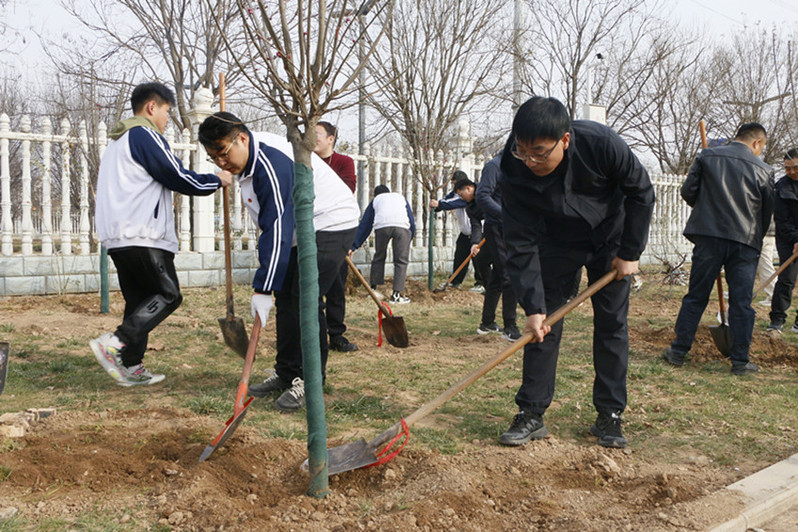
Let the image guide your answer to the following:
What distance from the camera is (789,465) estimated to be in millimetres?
3197

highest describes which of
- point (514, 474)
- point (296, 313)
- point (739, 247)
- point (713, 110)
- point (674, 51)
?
point (674, 51)

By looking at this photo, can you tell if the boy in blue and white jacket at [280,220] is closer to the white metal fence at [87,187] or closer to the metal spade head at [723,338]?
the metal spade head at [723,338]

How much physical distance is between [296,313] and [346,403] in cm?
65

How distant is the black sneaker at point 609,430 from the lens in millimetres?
3525

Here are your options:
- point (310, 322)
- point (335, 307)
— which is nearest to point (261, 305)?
point (310, 322)

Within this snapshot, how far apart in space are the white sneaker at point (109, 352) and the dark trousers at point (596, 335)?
2.51 meters

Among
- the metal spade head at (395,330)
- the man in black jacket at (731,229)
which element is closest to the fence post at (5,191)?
the metal spade head at (395,330)

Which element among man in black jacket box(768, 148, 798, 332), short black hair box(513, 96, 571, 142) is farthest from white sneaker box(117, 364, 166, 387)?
man in black jacket box(768, 148, 798, 332)

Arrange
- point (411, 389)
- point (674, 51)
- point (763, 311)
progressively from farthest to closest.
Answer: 1. point (674, 51)
2. point (763, 311)
3. point (411, 389)

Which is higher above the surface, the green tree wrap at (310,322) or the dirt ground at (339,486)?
the green tree wrap at (310,322)

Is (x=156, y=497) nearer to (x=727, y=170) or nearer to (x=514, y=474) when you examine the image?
(x=514, y=474)

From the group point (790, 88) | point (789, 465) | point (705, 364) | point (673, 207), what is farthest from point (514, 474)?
point (790, 88)

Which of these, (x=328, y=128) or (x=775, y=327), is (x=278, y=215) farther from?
(x=775, y=327)

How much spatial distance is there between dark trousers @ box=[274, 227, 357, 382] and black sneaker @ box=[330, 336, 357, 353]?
1543 millimetres
